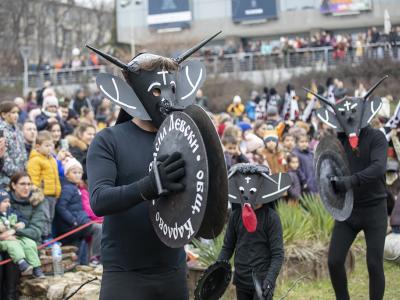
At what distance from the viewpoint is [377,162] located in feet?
22.2

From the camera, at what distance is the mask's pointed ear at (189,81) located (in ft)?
12.9

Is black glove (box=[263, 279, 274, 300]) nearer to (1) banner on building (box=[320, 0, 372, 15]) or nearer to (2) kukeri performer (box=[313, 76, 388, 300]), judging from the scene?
(2) kukeri performer (box=[313, 76, 388, 300])

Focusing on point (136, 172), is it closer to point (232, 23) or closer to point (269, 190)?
point (269, 190)

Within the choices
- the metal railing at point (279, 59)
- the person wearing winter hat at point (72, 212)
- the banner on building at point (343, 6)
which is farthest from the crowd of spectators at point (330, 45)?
the person wearing winter hat at point (72, 212)

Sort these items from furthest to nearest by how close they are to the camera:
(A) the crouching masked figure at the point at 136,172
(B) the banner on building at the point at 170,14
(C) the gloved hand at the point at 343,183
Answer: (B) the banner on building at the point at 170,14 < (C) the gloved hand at the point at 343,183 < (A) the crouching masked figure at the point at 136,172

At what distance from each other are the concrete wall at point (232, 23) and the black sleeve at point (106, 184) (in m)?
43.0

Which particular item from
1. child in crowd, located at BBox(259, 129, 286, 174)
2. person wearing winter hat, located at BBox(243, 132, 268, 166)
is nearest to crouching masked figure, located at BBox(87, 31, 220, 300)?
person wearing winter hat, located at BBox(243, 132, 268, 166)

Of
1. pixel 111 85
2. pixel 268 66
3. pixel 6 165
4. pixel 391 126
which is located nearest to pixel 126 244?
pixel 111 85

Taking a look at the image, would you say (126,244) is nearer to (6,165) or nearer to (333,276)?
(333,276)

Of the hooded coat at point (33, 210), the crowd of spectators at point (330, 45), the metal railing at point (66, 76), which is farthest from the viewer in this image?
the metal railing at point (66, 76)

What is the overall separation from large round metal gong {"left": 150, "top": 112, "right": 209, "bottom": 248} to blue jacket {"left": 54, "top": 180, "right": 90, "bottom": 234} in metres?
5.20

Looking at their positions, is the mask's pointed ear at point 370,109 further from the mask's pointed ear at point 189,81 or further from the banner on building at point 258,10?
the banner on building at point 258,10

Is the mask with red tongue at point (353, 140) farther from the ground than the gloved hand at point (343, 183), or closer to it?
farther from the ground

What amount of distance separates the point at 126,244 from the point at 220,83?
3170 centimetres
